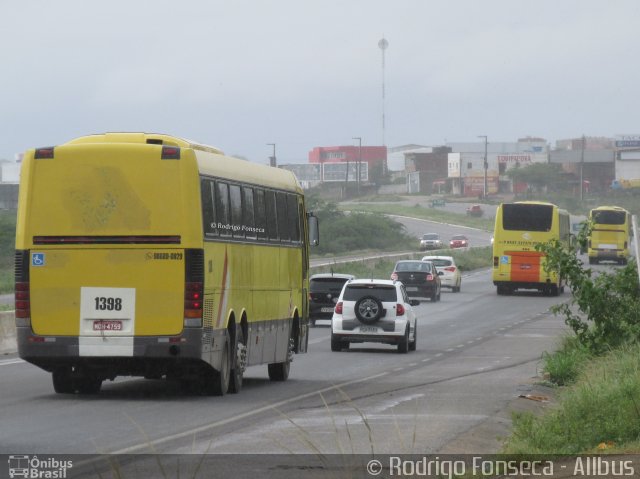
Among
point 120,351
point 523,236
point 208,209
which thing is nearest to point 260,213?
point 208,209

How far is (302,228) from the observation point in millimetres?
24516

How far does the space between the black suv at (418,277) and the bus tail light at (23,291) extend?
3996 cm

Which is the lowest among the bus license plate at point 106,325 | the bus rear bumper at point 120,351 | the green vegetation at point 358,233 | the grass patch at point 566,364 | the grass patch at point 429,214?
the grass patch at point 429,214

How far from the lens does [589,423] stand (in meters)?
13.5

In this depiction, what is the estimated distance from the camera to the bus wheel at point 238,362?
803 inches

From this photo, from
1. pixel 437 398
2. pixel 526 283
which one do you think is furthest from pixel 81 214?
pixel 526 283

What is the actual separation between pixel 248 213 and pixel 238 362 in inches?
83.6

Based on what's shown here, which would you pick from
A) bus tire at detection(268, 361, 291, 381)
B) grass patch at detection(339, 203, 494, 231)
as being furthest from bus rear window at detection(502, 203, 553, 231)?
grass patch at detection(339, 203, 494, 231)

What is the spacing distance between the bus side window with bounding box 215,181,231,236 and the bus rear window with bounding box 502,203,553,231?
41.8m

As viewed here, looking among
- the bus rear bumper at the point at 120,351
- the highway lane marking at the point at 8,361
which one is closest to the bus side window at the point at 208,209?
the bus rear bumper at the point at 120,351

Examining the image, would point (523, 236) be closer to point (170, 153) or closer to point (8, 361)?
point (8, 361)

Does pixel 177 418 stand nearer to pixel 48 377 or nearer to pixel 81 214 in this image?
pixel 81 214

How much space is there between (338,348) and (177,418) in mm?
16592

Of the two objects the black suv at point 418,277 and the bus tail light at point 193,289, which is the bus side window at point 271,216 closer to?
the bus tail light at point 193,289
